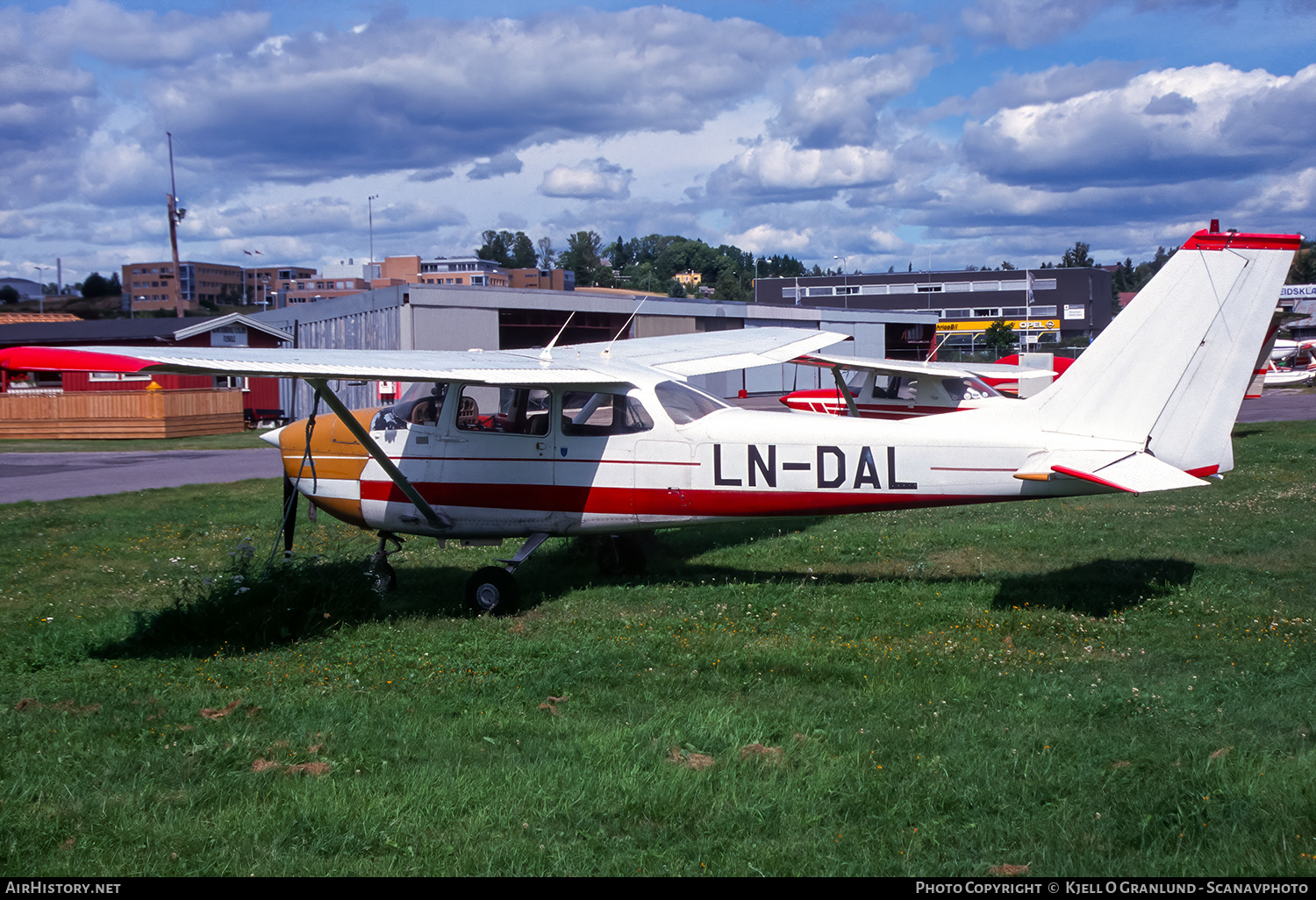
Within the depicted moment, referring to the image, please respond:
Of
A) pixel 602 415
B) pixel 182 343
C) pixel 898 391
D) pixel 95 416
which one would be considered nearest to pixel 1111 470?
pixel 602 415

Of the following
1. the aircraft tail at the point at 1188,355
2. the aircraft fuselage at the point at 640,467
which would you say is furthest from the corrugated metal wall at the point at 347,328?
the aircraft tail at the point at 1188,355

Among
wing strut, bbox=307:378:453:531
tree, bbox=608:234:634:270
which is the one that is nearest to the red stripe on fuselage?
wing strut, bbox=307:378:453:531

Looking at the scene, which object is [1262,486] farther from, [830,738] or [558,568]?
[830,738]

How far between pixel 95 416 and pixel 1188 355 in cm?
3444

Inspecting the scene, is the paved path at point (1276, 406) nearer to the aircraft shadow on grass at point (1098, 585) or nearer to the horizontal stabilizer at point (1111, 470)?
the aircraft shadow on grass at point (1098, 585)

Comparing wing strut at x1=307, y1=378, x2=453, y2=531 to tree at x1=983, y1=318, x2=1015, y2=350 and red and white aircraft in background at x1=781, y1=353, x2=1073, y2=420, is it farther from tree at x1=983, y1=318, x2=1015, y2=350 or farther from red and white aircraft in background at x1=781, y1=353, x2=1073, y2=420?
tree at x1=983, y1=318, x2=1015, y2=350

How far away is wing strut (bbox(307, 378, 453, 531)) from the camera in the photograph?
816 centimetres

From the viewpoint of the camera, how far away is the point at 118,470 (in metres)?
21.9

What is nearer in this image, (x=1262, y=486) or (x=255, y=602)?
(x=255, y=602)

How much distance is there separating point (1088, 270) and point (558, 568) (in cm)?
8532

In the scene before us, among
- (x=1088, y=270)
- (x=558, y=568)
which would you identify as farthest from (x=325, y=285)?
(x=558, y=568)

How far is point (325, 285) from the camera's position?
129 m

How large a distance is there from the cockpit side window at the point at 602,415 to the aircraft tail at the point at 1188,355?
391 centimetres
